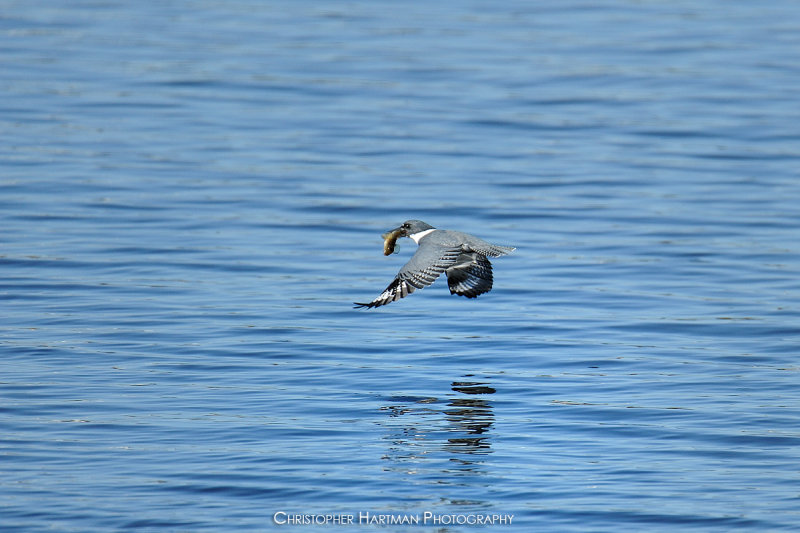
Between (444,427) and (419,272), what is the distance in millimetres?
1296

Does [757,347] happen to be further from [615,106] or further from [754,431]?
[615,106]

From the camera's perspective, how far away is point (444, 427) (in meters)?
9.63

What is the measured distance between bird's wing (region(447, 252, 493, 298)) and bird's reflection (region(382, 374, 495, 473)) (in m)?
0.87

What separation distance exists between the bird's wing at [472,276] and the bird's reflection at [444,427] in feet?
2.86

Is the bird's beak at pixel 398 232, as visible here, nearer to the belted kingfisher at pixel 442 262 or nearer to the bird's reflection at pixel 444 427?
the belted kingfisher at pixel 442 262

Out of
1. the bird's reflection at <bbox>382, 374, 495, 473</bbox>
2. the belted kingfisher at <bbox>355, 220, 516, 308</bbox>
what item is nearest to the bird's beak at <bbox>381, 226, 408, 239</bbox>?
the belted kingfisher at <bbox>355, 220, 516, 308</bbox>

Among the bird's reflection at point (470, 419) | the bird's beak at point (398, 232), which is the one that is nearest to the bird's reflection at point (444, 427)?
the bird's reflection at point (470, 419)

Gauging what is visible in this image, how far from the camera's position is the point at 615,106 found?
23.7 m

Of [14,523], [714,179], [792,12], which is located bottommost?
[14,523]

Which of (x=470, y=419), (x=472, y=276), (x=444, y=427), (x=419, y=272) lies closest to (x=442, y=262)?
(x=419, y=272)

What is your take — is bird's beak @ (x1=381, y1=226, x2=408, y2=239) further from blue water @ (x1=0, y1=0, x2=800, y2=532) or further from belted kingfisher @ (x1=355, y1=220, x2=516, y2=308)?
blue water @ (x1=0, y1=0, x2=800, y2=532)

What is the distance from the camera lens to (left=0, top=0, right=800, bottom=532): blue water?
882cm

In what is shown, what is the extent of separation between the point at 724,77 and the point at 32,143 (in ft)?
Result: 43.4

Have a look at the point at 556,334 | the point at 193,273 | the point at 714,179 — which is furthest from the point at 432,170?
Answer: the point at 556,334
